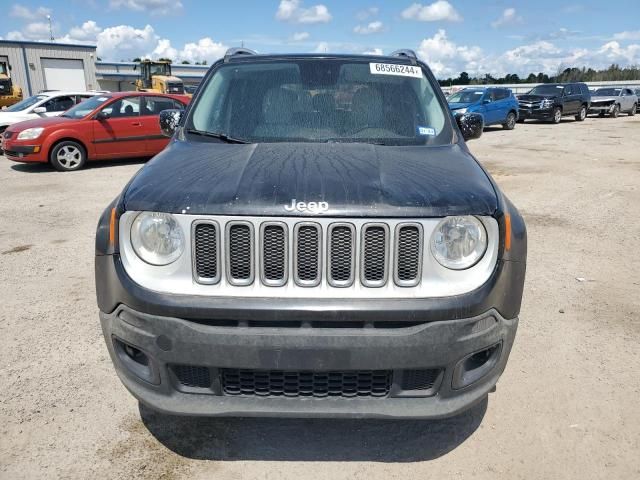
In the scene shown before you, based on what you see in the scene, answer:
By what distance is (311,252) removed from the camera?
217cm

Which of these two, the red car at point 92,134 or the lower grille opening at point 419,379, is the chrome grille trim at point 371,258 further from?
the red car at point 92,134

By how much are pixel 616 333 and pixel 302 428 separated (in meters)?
2.52

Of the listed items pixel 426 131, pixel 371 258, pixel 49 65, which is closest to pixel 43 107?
pixel 426 131

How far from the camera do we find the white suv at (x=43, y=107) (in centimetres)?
1290

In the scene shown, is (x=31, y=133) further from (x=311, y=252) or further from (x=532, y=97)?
(x=532, y=97)

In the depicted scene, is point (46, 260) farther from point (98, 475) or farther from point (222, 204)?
point (222, 204)

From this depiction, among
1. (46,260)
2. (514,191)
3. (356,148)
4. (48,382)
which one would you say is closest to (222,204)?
(356,148)

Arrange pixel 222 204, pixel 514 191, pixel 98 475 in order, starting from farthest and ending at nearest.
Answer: pixel 514 191 < pixel 98 475 < pixel 222 204

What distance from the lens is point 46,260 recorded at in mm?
5445

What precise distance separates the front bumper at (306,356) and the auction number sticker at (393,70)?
6.70ft

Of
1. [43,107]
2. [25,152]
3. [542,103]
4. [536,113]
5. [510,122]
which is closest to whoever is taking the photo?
[25,152]

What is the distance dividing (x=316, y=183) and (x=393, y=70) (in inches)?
69.2

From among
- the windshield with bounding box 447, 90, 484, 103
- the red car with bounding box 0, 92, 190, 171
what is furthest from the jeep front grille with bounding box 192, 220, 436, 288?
the windshield with bounding box 447, 90, 484, 103

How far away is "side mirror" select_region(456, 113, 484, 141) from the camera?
12.8 feet
